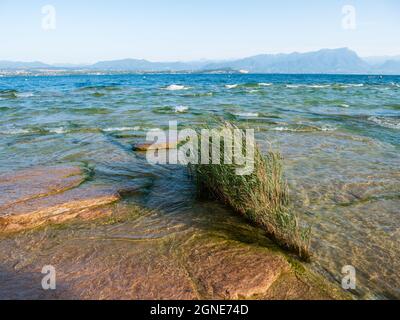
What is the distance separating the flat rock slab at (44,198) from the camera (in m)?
5.09

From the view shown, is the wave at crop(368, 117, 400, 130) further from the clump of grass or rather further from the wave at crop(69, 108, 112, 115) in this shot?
the wave at crop(69, 108, 112, 115)

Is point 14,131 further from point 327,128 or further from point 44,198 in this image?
point 327,128

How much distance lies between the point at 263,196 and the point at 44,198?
3.55m

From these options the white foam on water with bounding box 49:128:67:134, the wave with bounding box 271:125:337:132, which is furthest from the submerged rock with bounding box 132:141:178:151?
the wave with bounding box 271:125:337:132

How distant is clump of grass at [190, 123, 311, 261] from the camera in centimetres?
431

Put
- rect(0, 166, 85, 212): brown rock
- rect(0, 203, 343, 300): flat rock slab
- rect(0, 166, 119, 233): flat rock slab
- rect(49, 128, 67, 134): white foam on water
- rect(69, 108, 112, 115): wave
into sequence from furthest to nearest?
1. rect(69, 108, 112, 115): wave
2. rect(49, 128, 67, 134): white foam on water
3. rect(0, 166, 85, 212): brown rock
4. rect(0, 166, 119, 233): flat rock slab
5. rect(0, 203, 343, 300): flat rock slab

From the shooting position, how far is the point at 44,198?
5742mm

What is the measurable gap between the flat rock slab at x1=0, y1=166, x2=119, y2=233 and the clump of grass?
192 cm

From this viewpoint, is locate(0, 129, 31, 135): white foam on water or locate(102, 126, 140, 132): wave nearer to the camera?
locate(0, 129, 31, 135): white foam on water

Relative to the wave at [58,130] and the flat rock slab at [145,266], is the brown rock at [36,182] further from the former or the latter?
the wave at [58,130]

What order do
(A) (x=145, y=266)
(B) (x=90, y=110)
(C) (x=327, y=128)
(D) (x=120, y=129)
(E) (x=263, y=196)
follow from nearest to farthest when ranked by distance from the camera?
1. (A) (x=145, y=266)
2. (E) (x=263, y=196)
3. (C) (x=327, y=128)
4. (D) (x=120, y=129)
5. (B) (x=90, y=110)

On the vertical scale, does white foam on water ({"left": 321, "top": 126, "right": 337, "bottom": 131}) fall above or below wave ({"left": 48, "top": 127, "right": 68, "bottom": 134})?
above

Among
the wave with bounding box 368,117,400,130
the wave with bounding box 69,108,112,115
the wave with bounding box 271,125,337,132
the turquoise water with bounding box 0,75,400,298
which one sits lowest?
the turquoise water with bounding box 0,75,400,298

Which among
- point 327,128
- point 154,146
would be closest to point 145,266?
point 154,146
